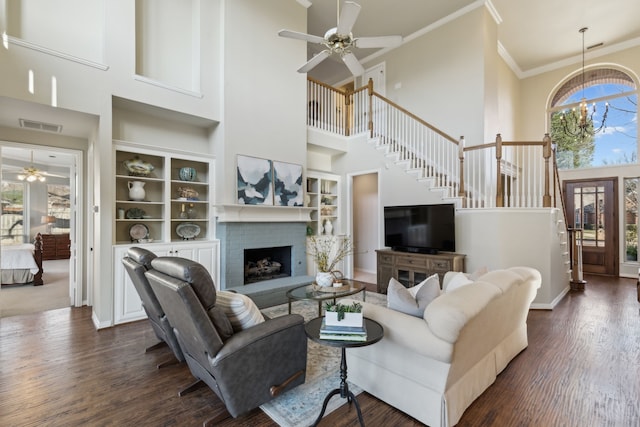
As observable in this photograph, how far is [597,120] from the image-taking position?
7.11 m

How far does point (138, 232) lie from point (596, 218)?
31.7 feet

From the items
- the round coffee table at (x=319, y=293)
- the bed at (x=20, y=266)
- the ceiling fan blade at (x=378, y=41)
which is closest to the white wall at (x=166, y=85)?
the round coffee table at (x=319, y=293)

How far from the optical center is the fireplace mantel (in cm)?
465

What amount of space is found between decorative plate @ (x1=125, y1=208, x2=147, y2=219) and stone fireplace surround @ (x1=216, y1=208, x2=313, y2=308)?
3.57 ft

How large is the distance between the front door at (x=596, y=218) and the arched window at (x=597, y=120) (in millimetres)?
557

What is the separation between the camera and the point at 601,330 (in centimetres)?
359

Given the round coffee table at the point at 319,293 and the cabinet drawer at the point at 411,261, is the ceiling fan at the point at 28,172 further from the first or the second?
the cabinet drawer at the point at 411,261

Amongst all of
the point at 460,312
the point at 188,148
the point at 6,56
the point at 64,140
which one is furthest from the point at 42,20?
the point at 460,312

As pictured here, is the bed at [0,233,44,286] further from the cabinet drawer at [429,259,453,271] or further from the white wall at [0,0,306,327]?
the cabinet drawer at [429,259,453,271]


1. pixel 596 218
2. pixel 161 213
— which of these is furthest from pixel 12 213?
pixel 596 218

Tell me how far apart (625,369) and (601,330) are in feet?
3.76

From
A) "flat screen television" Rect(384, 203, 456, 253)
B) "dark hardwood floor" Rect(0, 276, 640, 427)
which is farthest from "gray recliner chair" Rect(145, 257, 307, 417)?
"flat screen television" Rect(384, 203, 456, 253)

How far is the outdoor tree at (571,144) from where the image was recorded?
7.15 meters

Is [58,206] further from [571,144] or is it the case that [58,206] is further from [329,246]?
[571,144]
